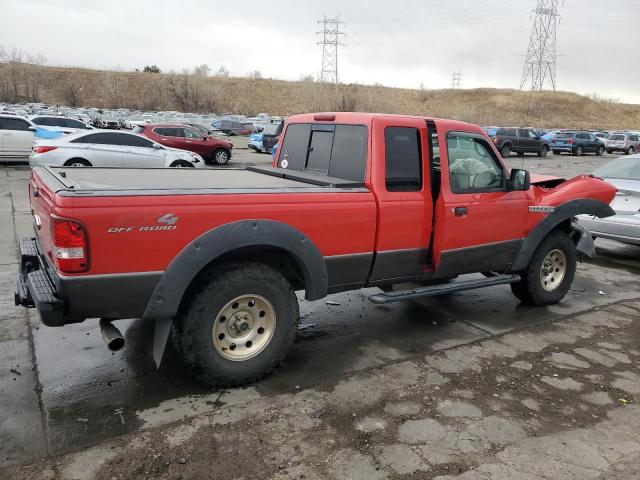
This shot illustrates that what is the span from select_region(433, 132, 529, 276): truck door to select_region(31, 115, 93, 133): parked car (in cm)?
1841

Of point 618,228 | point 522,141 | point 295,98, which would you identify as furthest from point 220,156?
point 295,98

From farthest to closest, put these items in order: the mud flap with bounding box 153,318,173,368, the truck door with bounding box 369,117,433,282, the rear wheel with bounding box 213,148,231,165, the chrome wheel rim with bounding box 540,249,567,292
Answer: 1. the rear wheel with bounding box 213,148,231,165
2. the chrome wheel rim with bounding box 540,249,567,292
3. the truck door with bounding box 369,117,433,282
4. the mud flap with bounding box 153,318,173,368

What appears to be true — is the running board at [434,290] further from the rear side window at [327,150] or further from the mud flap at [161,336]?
the mud flap at [161,336]

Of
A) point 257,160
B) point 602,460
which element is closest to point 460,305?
point 602,460

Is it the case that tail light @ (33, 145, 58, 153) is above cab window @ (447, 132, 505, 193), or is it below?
below

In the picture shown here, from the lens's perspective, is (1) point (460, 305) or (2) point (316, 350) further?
(1) point (460, 305)

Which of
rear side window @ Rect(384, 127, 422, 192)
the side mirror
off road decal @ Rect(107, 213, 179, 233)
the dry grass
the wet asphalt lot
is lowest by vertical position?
the wet asphalt lot

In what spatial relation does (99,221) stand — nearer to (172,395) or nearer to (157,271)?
(157,271)

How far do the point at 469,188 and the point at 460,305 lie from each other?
169 centimetres

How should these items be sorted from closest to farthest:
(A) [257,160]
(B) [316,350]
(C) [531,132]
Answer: (B) [316,350] → (A) [257,160] → (C) [531,132]

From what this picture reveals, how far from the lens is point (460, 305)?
20.0ft

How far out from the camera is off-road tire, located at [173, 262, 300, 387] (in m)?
3.62

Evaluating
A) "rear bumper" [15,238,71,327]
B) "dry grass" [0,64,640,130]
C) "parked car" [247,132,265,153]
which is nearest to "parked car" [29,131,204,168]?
"rear bumper" [15,238,71,327]

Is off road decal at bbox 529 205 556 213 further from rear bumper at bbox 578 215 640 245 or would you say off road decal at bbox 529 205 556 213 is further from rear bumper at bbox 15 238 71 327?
rear bumper at bbox 15 238 71 327
